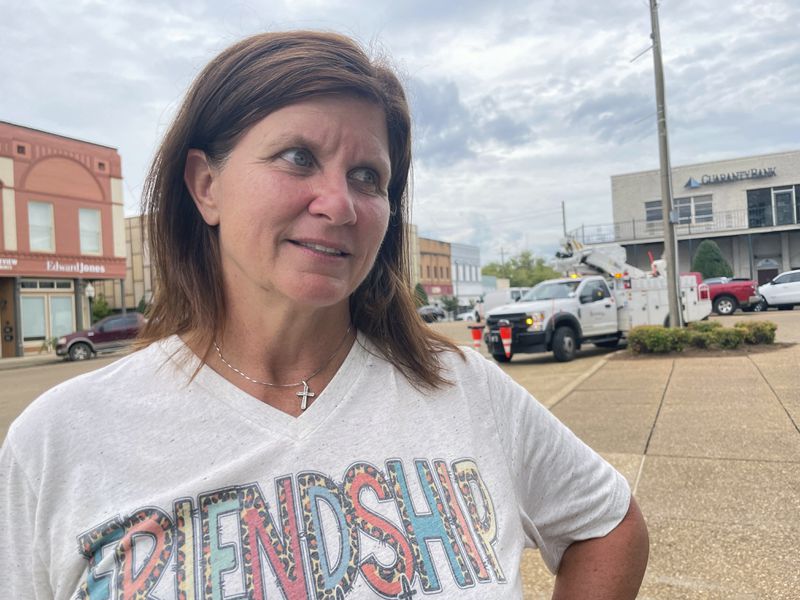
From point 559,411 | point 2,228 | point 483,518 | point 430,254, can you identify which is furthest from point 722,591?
point 430,254

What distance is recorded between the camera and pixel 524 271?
249 ft

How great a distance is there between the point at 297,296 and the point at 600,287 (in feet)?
43.1

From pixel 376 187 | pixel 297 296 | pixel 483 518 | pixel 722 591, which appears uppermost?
pixel 376 187

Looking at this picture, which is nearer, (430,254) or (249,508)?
(249,508)

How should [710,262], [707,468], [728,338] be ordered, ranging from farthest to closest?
[710,262]
[728,338]
[707,468]

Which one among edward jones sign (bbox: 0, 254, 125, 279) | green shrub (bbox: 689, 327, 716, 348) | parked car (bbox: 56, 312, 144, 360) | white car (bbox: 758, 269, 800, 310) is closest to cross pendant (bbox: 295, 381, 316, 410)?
green shrub (bbox: 689, 327, 716, 348)

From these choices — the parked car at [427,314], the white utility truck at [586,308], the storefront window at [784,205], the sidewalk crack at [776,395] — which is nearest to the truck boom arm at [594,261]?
the white utility truck at [586,308]

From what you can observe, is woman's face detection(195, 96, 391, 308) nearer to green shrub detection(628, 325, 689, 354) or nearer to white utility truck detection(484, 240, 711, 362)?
green shrub detection(628, 325, 689, 354)

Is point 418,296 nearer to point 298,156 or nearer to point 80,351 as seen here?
point 298,156

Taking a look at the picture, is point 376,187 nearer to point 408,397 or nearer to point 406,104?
point 406,104

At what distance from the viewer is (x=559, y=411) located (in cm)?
669

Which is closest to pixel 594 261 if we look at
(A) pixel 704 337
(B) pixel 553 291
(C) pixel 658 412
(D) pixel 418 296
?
(B) pixel 553 291

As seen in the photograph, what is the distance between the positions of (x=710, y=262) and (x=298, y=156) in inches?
1379

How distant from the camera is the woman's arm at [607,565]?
1.37 meters
